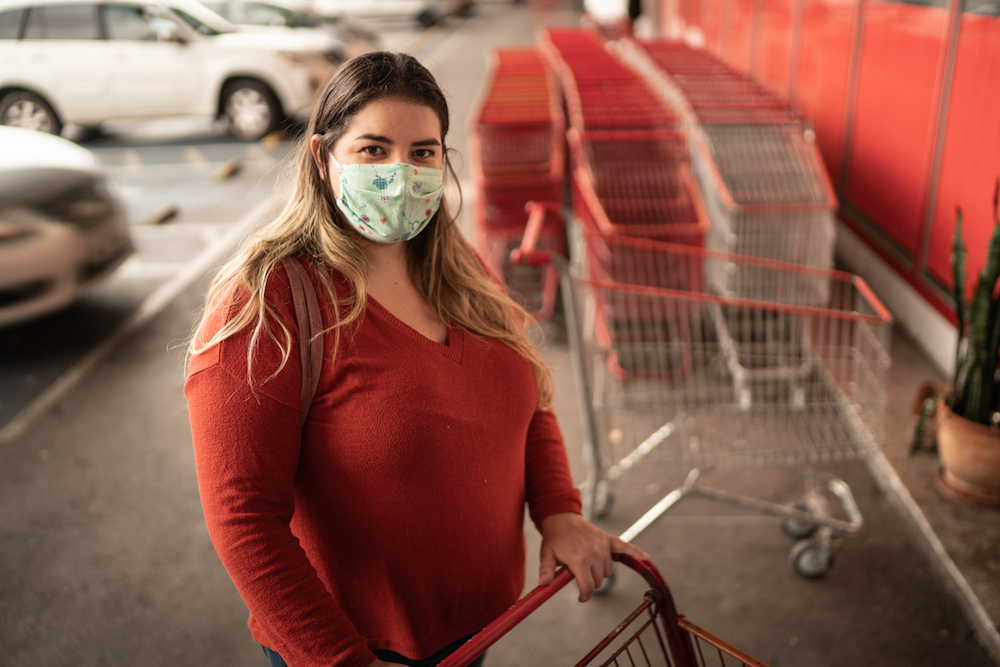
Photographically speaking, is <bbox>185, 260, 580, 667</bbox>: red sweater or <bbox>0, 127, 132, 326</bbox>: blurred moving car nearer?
<bbox>185, 260, 580, 667</bbox>: red sweater

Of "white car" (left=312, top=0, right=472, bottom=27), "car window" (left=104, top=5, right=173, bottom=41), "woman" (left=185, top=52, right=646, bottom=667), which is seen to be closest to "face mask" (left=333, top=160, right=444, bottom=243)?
"woman" (left=185, top=52, right=646, bottom=667)

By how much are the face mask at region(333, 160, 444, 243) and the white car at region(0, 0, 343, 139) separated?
34.0 inches

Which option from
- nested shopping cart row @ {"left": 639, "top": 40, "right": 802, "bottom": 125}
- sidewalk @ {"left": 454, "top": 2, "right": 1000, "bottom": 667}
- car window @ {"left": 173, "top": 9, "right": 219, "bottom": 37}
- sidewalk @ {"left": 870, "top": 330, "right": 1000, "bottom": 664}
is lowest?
sidewalk @ {"left": 454, "top": 2, "right": 1000, "bottom": 667}

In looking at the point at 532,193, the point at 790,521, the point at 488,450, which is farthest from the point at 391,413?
the point at 532,193

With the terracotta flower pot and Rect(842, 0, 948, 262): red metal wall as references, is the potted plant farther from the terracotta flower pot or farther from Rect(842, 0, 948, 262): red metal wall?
Rect(842, 0, 948, 262): red metal wall

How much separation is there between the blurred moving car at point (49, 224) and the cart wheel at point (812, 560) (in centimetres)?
470

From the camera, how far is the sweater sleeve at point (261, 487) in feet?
4.25

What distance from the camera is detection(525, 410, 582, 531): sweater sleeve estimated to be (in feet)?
5.83

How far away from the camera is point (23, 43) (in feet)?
16.6

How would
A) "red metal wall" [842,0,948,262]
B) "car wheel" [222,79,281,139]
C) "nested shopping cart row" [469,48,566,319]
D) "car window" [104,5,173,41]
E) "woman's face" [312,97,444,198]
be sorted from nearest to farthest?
"woman's face" [312,97,444,198]
"red metal wall" [842,0,948,262]
"nested shopping cart row" [469,48,566,319]
"car window" [104,5,173,41]
"car wheel" [222,79,281,139]

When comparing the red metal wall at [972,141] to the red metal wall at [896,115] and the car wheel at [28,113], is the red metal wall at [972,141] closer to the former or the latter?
the red metal wall at [896,115]

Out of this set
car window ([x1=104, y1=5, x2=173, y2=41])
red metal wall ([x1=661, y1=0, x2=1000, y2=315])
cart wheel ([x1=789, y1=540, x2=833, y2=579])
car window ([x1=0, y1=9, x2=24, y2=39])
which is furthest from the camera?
car window ([x1=104, y1=5, x2=173, y2=41])

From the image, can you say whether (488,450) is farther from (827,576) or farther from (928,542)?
(928,542)

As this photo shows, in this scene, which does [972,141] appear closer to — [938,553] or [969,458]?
[969,458]
